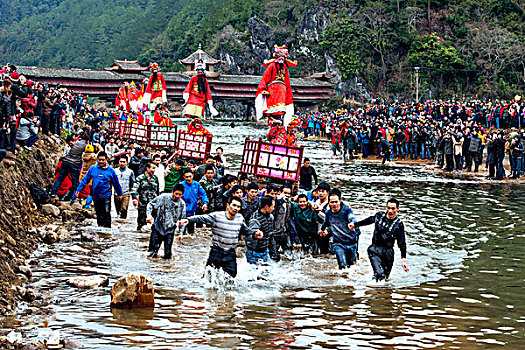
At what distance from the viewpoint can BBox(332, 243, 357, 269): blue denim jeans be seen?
10266 mm

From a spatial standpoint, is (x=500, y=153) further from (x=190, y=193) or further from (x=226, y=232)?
(x=226, y=232)

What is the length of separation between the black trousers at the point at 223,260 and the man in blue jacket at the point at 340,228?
6.04 feet

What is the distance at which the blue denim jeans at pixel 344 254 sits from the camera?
1027cm

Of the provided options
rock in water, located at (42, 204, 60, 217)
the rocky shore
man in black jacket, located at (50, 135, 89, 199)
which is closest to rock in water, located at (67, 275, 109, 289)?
the rocky shore

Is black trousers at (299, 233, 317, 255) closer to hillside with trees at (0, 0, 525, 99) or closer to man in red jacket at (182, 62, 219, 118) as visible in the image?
man in red jacket at (182, 62, 219, 118)

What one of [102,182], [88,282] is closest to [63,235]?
[102,182]

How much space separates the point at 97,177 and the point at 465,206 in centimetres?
1051

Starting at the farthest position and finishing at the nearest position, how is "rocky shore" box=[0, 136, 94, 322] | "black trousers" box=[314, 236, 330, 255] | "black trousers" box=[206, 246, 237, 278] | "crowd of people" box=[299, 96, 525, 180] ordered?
1. "crowd of people" box=[299, 96, 525, 180]
2. "black trousers" box=[314, 236, 330, 255]
3. "black trousers" box=[206, 246, 237, 278]
4. "rocky shore" box=[0, 136, 94, 322]

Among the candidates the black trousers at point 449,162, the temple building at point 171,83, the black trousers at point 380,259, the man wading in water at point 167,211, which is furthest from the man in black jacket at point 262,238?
the temple building at point 171,83

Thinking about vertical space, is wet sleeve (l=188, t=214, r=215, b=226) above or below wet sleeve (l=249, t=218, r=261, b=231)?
above

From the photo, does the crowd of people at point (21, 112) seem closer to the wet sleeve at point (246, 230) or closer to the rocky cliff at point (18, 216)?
the rocky cliff at point (18, 216)

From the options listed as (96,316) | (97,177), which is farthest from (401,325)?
(97,177)

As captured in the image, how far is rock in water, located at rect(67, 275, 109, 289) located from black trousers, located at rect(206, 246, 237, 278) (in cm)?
150

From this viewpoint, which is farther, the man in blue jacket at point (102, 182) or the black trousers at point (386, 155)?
the black trousers at point (386, 155)
